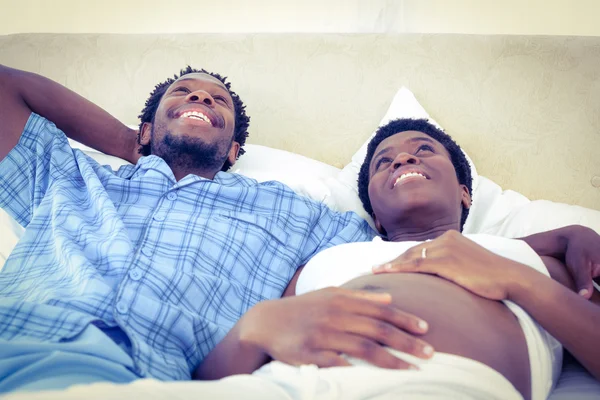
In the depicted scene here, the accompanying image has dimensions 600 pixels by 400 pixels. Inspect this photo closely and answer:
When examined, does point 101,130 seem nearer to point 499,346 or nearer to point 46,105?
point 46,105

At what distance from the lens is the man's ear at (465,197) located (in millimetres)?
1503

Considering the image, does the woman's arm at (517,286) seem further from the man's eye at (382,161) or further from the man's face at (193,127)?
the man's face at (193,127)

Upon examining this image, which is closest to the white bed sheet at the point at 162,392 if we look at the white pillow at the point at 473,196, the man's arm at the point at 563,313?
the man's arm at the point at 563,313

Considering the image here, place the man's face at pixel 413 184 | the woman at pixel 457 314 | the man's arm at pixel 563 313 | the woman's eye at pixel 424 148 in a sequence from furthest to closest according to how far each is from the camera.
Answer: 1. the woman's eye at pixel 424 148
2. the man's face at pixel 413 184
3. the man's arm at pixel 563 313
4. the woman at pixel 457 314

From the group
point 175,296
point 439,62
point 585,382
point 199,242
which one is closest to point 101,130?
point 199,242

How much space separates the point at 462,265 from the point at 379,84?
3.69 ft

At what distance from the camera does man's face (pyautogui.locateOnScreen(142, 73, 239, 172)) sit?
1.47 metres

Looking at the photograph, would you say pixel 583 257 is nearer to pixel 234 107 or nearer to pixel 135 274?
pixel 135 274

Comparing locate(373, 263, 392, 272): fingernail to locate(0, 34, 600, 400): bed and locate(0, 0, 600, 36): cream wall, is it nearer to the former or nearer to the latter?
locate(0, 34, 600, 400): bed

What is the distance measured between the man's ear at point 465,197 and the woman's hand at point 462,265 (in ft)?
1.72

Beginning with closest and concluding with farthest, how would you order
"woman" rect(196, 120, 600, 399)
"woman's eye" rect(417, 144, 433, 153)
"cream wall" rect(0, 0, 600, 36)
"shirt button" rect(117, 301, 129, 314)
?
"woman" rect(196, 120, 600, 399) → "shirt button" rect(117, 301, 129, 314) → "woman's eye" rect(417, 144, 433, 153) → "cream wall" rect(0, 0, 600, 36)

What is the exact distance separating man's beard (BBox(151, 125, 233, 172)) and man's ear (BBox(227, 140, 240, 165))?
15cm

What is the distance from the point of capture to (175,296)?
1103mm

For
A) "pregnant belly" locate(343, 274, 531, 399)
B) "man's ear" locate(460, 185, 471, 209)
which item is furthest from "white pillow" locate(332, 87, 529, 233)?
"pregnant belly" locate(343, 274, 531, 399)
